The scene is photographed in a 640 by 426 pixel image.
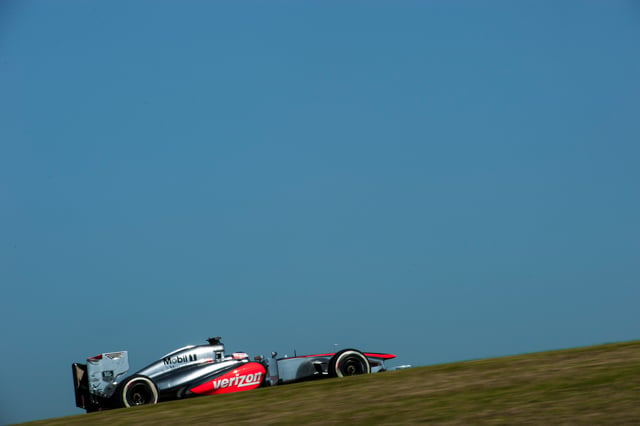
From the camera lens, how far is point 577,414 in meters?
7.79

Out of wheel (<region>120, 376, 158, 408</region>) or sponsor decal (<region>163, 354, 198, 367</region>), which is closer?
wheel (<region>120, 376, 158, 408</region>)

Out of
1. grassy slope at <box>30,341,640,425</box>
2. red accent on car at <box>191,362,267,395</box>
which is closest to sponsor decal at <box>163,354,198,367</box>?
red accent on car at <box>191,362,267,395</box>

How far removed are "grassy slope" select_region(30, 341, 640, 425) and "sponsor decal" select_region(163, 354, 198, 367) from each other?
15.3 feet

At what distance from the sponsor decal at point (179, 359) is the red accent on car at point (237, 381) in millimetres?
1136

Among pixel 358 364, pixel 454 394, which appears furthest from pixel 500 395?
pixel 358 364

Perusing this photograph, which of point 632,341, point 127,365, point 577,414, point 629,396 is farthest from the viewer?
point 127,365

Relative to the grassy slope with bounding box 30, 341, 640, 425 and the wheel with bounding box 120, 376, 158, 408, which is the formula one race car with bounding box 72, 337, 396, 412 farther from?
the grassy slope with bounding box 30, 341, 640, 425

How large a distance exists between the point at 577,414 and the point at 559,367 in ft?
11.7

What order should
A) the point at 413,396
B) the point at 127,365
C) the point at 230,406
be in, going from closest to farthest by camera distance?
the point at 413,396 < the point at 230,406 < the point at 127,365

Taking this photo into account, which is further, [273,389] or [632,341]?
[632,341]

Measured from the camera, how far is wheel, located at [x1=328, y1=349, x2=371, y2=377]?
600 inches

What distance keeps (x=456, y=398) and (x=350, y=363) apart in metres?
6.18

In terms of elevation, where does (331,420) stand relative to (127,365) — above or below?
below

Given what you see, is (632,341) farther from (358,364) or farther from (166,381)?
(166,381)
